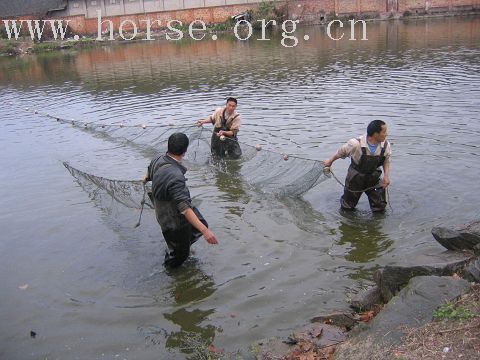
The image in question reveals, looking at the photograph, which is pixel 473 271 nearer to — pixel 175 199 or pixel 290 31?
pixel 175 199

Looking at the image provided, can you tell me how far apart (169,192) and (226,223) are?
2.77 m

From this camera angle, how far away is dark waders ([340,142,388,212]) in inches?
309

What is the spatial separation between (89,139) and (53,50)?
4042cm

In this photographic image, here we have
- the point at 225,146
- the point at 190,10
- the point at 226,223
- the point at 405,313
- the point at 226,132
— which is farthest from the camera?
the point at 190,10

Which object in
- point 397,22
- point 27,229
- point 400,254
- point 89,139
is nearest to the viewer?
point 400,254

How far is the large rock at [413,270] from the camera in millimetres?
5418

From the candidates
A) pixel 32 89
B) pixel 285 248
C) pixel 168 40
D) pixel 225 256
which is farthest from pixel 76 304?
pixel 168 40

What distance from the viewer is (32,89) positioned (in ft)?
88.5

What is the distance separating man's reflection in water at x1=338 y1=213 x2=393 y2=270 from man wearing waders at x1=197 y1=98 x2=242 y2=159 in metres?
3.84

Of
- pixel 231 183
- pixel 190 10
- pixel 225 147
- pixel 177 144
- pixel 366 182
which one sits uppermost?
pixel 190 10

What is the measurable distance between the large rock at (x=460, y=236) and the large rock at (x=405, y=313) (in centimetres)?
111

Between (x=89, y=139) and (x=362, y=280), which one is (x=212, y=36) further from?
(x=362, y=280)

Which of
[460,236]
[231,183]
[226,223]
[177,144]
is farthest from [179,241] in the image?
[231,183]

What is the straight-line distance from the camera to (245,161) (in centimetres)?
1152
